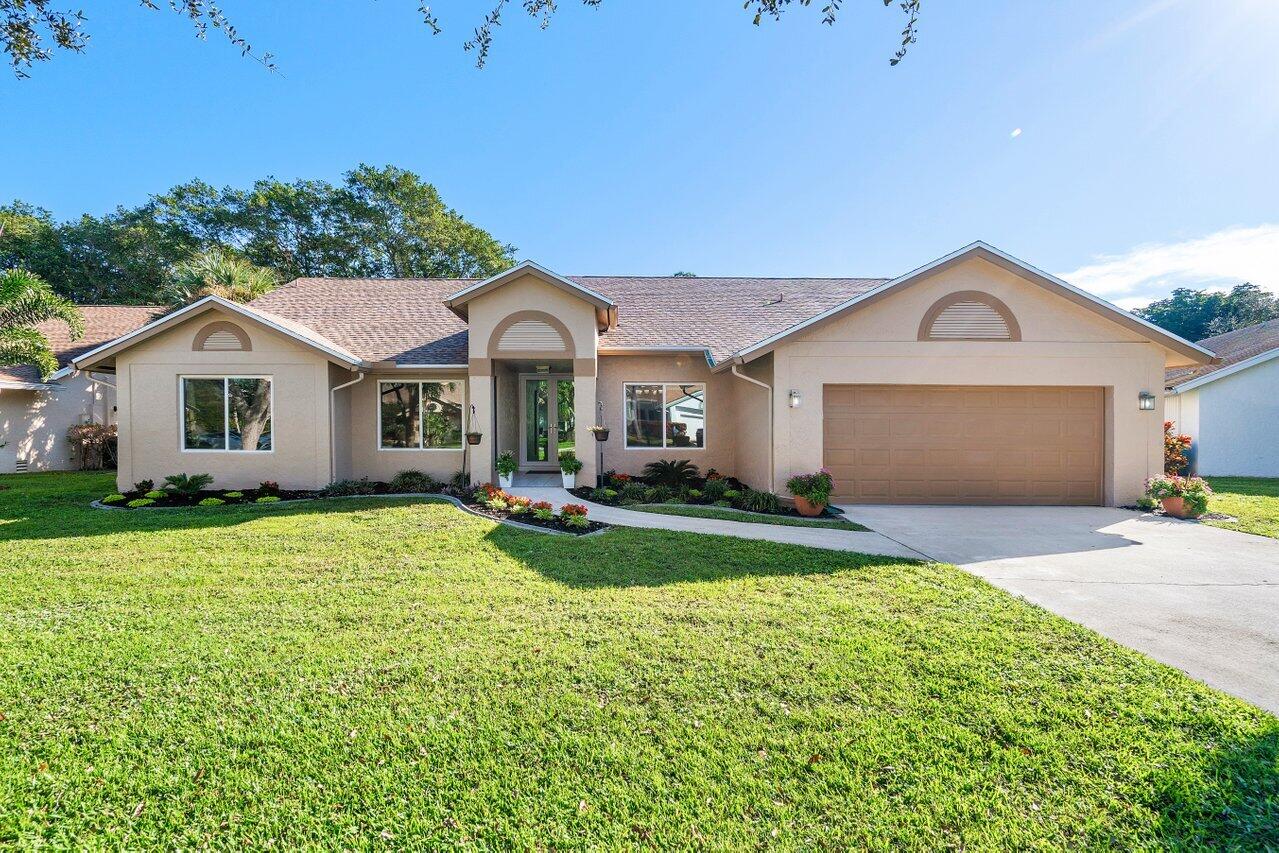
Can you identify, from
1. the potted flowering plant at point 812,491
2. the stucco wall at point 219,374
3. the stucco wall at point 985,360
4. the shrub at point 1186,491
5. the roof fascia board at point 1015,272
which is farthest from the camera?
the stucco wall at point 219,374

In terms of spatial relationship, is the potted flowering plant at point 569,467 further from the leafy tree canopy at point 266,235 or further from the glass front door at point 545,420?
the leafy tree canopy at point 266,235

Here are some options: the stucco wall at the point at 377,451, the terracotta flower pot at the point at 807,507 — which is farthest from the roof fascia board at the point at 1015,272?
the stucco wall at the point at 377,451

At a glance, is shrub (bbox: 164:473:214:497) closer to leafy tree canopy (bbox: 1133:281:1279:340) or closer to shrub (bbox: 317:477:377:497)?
shrub (bbox: 317:477:377:497)

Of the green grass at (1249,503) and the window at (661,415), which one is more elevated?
the window at (661,415)

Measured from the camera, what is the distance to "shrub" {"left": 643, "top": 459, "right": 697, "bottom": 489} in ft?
38.8

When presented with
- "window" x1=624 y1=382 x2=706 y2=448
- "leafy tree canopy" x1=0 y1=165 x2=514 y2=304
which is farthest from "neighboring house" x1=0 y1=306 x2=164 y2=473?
"window" x1=624 y1=382 x2=706 y2=448

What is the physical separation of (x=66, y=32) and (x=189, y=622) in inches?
192

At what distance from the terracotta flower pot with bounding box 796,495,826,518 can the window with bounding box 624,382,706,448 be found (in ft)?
12.7

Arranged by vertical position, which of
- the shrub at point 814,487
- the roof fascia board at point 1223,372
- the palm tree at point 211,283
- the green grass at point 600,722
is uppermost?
the palm tree at point 211,283

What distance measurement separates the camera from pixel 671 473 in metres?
12.0

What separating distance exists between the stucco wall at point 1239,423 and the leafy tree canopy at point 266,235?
33328mm

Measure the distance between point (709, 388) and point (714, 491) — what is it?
3.12 meters

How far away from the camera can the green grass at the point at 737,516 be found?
28.2 ft

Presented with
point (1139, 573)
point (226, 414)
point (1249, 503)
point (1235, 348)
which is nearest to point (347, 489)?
point (226, 414)
